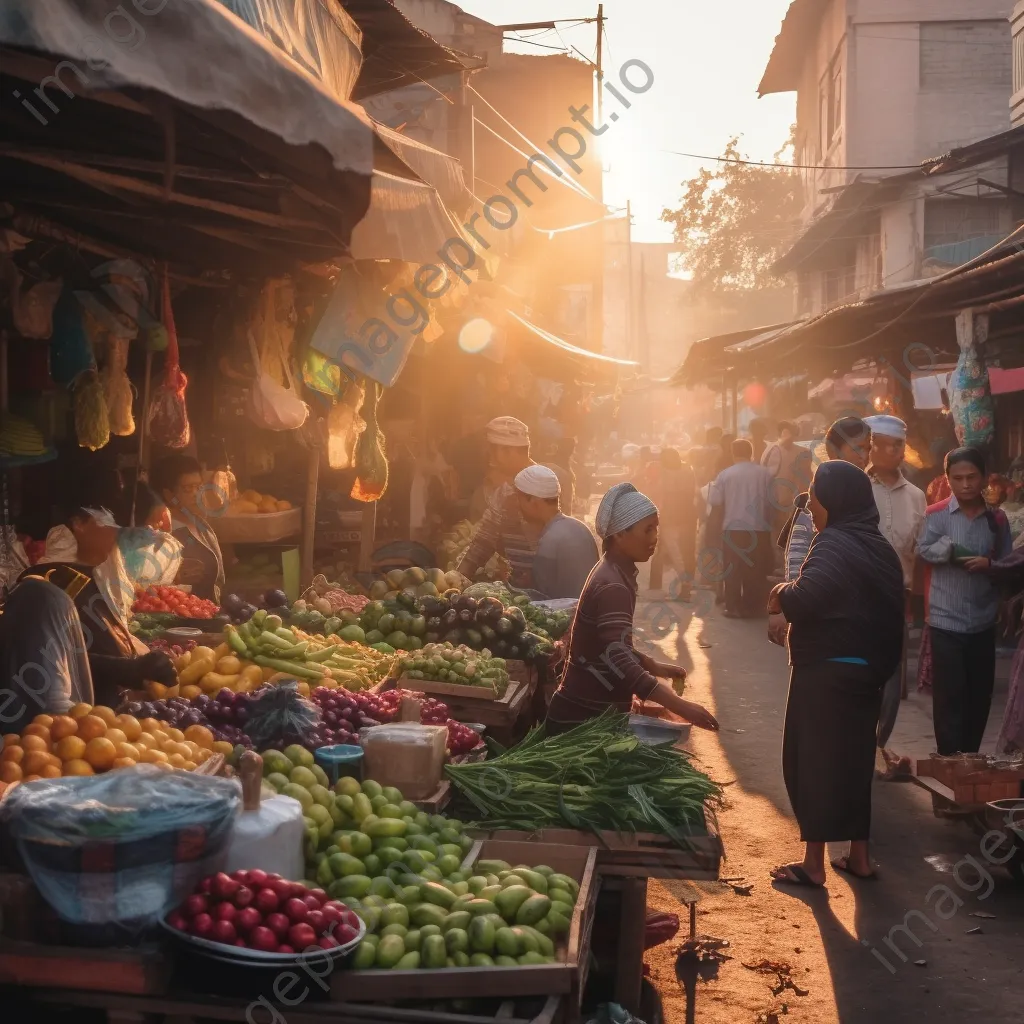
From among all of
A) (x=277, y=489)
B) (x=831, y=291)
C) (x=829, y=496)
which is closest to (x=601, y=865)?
(x=829, y=496)

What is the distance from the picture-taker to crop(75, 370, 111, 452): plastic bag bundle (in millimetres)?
6051

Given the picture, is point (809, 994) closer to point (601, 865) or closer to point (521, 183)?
point (601, 865)

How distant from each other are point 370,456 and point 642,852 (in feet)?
17.0

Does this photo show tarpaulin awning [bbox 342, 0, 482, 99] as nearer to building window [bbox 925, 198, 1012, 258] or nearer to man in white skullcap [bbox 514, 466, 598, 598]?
man in white skullcap [bbox 514, 466, 598, 598]

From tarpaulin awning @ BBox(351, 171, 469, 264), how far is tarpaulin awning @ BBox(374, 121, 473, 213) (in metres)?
0.14

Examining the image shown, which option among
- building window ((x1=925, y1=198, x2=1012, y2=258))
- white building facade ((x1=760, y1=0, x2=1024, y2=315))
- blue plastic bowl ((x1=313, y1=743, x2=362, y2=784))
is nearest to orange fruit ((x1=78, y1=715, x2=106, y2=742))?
blue plastic bowl ((x1=313, y1=743, x2=362, y2=784))

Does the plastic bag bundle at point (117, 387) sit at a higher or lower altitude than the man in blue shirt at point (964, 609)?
higher

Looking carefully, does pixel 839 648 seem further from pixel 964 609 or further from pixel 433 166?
pixel 433 166

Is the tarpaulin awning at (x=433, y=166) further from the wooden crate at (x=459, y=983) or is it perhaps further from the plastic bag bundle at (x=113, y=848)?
the wooden crate at (x=459, y=983)

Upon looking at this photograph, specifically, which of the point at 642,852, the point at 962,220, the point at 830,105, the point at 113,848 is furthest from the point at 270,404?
the point at 830,105

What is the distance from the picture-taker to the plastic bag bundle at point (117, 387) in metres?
6.18

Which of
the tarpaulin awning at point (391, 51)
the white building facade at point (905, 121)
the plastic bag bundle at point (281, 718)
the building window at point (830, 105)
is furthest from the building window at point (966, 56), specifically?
the plastic bag bundle at point (281, 718)

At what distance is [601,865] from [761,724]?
524 cm

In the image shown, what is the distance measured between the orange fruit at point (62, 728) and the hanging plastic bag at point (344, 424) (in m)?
4.56
